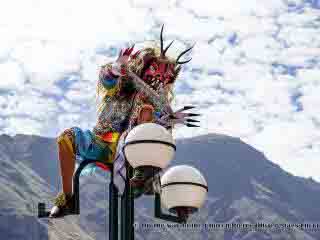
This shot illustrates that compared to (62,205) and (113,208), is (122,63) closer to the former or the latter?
(62,205)

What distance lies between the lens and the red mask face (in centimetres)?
1005

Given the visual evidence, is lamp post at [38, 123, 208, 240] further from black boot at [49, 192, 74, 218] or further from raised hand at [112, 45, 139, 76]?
raised hand at [112, 45, 139, 76]

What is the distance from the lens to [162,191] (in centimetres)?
834

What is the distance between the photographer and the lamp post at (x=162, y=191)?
7305mm

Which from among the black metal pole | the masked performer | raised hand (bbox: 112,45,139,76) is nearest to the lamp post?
the black metal pole

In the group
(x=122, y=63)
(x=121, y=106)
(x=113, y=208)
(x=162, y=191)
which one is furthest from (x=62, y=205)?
(x=122, y=63)

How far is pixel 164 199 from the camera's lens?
830cm

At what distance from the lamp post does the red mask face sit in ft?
5.70

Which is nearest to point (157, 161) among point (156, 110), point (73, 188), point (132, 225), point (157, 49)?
point (132, 225)

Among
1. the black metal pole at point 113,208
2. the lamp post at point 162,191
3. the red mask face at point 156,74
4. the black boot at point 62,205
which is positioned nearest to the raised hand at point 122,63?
the red mask face at point 156,74

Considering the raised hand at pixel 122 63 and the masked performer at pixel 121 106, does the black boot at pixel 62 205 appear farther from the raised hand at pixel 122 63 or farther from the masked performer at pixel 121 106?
the raised hand at pixel 122 63

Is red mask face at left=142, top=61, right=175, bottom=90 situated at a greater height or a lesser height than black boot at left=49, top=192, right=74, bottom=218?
greater

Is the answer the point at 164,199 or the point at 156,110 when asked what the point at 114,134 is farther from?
the point at 164,199

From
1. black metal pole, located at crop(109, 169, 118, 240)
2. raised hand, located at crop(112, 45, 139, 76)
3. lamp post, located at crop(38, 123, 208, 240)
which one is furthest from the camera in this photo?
raised hand, located at crop(112, 45, 139, 76)
